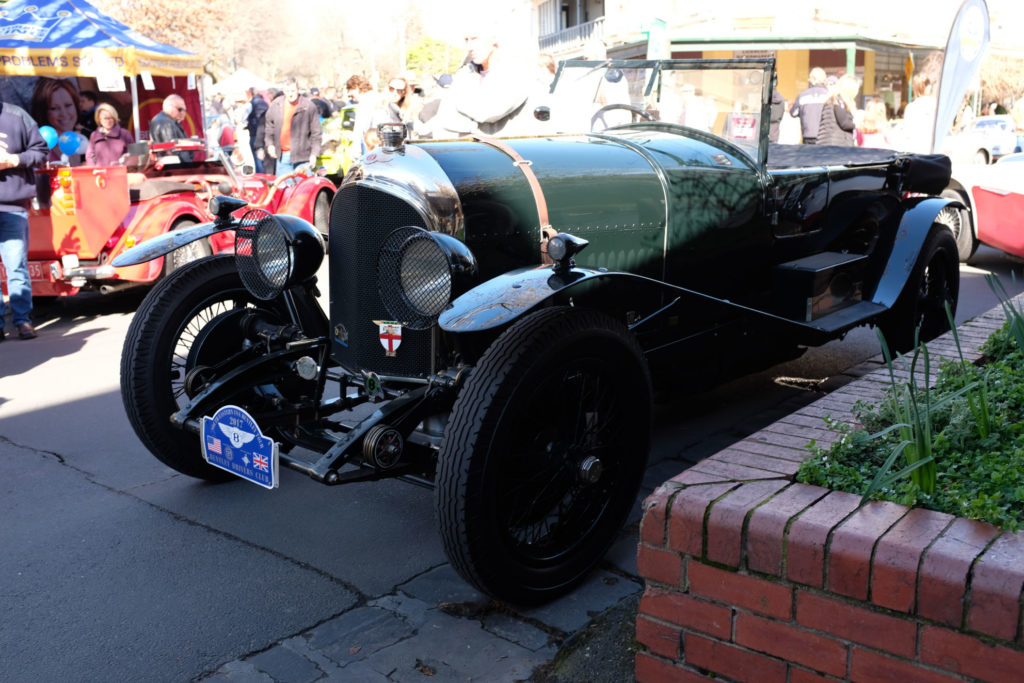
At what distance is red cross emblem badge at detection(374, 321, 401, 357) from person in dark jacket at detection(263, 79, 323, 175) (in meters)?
9.27

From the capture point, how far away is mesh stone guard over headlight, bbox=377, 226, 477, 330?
286cm

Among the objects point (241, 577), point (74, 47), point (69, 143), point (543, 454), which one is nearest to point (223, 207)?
point (241, 577)

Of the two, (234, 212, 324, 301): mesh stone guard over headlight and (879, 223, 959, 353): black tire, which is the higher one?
(234, 212, 324, 301): mesh stone guard over headlight

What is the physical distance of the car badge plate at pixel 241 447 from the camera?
2.85 m

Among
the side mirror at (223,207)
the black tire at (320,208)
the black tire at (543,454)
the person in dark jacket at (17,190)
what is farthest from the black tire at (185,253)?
the black tire at (543,454)

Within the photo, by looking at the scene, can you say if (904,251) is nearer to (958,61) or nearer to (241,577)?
(241,577)

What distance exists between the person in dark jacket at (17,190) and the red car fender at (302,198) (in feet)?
8.88

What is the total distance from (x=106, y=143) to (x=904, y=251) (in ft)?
25.2

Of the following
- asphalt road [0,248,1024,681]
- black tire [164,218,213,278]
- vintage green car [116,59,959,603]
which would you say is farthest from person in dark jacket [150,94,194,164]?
vintage green car [116,59,959,603]

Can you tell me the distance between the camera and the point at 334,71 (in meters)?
65.9

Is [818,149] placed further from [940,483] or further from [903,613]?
[903,613]

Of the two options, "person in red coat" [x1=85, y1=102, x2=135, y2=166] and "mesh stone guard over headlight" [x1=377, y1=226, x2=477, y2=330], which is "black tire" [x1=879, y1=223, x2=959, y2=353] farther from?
"person in red coat" [x1=85, y1=102, x2=135, y2=166]

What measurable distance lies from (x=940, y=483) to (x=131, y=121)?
12580mm

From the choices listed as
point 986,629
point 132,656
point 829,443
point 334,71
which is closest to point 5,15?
point 132,656
